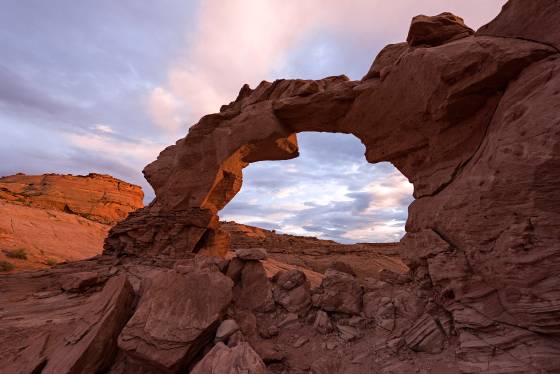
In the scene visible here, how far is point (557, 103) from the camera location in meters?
3.57

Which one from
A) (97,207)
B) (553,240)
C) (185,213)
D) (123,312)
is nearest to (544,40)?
(553,240)

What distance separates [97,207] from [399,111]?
41.0 meters

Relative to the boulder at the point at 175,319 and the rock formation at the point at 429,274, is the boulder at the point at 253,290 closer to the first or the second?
the rock formation at the point at 429,274

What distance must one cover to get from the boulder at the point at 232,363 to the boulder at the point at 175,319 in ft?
1.93

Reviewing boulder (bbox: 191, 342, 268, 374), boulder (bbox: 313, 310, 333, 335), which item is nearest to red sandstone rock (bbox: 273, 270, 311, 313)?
boulder (bbox: 313, 310, 333, 335)

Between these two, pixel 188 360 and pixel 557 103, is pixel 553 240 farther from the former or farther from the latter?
pixel 188 360

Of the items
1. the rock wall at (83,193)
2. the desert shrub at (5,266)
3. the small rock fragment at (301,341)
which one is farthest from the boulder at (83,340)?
the rock wall at (83,193)

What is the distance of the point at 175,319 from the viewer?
481cm

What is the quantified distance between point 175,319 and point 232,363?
4.92ft

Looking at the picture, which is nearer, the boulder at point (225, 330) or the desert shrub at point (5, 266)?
the boulder at point (225, 330)

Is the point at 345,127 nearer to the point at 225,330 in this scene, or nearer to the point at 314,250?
the point at 225,330

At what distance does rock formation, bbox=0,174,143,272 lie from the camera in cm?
1742

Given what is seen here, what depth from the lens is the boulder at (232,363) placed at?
12.4ft

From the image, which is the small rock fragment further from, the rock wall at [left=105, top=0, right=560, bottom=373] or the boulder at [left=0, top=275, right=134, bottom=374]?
the boulder at [left=0, top=275, right=134, bottom=374]
